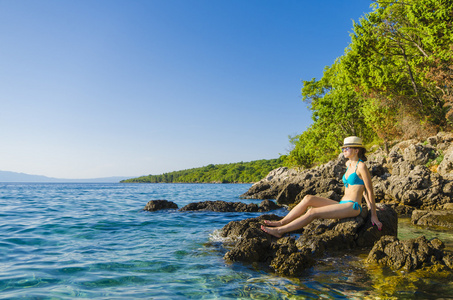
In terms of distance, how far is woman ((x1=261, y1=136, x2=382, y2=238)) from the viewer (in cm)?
704

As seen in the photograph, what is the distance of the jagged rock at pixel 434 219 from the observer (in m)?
11.4

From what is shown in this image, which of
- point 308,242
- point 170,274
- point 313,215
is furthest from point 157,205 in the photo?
point 313,215

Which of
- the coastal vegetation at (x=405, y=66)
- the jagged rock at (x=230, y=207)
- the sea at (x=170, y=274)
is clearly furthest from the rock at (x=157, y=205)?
→ the coastal vegetation at (x=405, y=66)

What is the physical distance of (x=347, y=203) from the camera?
23.9 ft

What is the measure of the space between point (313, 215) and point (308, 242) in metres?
1.12

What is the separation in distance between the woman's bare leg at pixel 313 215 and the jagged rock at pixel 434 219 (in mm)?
6526

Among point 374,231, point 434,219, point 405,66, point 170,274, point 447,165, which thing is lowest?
point 170,274

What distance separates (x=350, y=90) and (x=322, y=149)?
28.4ft

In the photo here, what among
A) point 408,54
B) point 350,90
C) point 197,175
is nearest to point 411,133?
point 408,54

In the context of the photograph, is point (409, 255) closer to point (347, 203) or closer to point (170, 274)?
→ point (347, 203)

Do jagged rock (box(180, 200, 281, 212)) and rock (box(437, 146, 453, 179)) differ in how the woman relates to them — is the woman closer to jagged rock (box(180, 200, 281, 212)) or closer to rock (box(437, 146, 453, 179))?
jagged rock (box(180, 200, 281, 212))

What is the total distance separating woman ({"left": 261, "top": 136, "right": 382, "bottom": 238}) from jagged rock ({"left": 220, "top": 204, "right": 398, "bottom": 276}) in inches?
16.9

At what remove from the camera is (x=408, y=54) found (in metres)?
28.1

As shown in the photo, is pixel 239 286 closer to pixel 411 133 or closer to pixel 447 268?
pixel 447 268
